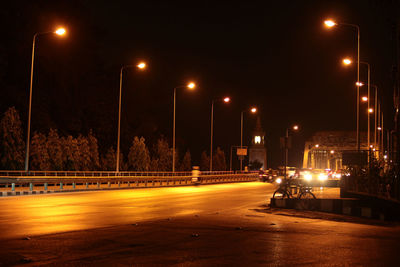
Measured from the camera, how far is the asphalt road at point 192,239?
9.23 meters

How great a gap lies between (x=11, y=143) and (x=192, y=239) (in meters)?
35.3

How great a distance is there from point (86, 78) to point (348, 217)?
179 ft

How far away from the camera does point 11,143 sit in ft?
144

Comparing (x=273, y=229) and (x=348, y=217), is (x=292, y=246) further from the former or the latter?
(x=348, y=217)

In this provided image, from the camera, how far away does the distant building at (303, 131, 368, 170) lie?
14138 cm

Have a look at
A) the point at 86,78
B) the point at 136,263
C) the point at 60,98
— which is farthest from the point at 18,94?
the point at 136,263

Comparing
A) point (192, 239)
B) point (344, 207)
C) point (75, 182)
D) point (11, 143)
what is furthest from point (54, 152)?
point (192, 239)

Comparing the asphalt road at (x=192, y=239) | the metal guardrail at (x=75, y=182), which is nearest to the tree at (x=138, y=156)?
the metal guardrail at (x=75, y=182)

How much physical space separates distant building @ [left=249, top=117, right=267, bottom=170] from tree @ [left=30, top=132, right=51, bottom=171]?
8802 cm

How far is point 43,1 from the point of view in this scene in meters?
57.7

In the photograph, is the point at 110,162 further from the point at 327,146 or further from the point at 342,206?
the point at 327,146

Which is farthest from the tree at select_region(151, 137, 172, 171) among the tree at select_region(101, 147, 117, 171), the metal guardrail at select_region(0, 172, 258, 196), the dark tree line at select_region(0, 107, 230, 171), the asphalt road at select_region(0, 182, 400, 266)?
the asphalt road at select_region(0, 182, 400, 266)

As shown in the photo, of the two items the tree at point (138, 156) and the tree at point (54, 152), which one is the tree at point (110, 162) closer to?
the tree at point (138, 156)

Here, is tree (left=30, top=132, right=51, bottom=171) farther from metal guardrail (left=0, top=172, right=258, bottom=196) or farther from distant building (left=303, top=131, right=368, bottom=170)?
distant building (left=303, top=131, right=368, bottom=170)
